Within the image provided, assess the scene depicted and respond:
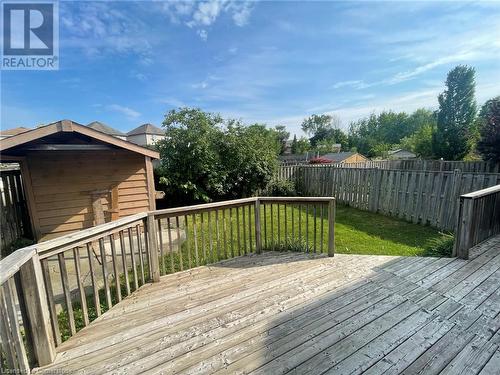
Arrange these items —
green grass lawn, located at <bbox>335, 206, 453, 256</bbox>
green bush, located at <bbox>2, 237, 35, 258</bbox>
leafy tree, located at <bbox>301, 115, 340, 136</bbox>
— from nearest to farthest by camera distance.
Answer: green grass lawn, located at <bbox>335, 206, 453, 256</bbox>
green bush, located at <bbox>2, 237, 35, 258</bbox>
leafy tree, located at <bbox>301, 115, 340, 136</bbox>

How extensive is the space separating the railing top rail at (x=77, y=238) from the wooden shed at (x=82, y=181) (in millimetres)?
2721

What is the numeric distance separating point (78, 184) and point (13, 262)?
4639 millimetres

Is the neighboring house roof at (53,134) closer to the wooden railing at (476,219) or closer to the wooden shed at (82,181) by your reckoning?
the wooden shed at (82,181)

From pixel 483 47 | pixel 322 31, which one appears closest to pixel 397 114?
pixel 483 47

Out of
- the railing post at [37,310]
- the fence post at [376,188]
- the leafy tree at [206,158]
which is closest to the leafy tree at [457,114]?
the fence post at [376,188]

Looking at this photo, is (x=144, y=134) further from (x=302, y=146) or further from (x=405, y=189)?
(x=405, y=189)

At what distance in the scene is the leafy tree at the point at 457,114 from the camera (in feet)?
73.5

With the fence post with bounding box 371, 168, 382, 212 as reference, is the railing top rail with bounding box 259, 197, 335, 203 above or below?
above

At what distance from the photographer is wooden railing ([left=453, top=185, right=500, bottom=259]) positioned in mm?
3410

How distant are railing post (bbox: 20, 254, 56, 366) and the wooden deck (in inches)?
4.5

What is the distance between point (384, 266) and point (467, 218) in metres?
1.39

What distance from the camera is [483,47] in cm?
679

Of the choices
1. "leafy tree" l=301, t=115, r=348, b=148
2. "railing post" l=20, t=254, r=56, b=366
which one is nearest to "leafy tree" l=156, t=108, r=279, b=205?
"railing post" l=20, t=254, r=56, b=366

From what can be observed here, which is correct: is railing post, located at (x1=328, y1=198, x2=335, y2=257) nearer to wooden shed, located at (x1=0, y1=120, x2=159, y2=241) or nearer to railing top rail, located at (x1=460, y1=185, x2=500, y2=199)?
railing top rail, located at (x1=460, y1=185, x2=500, y2=199)
